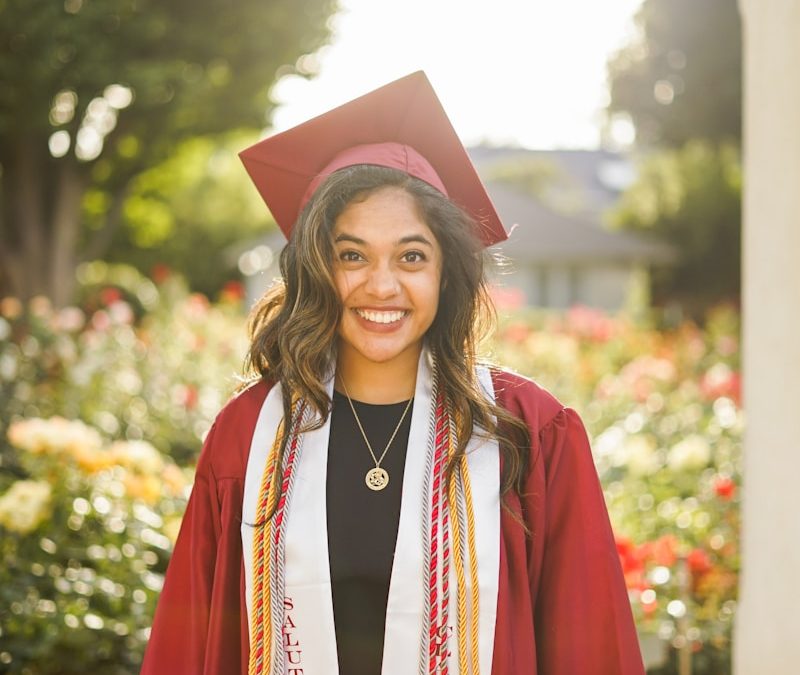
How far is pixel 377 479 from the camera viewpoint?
6.77ft

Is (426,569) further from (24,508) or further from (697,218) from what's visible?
(697,218)

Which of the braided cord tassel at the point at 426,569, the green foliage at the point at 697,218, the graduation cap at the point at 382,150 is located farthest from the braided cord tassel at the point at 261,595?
the green foliage at the point at 697,218

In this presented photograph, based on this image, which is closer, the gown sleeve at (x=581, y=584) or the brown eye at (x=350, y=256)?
the gown sleeve at (x=581, y=584)

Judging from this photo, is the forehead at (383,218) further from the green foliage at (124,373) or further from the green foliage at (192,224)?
the green foliage at (192,224)

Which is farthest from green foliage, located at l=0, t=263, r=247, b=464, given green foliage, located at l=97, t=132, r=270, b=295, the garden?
green foliage, located at l=97, t=132, r=270, b=295

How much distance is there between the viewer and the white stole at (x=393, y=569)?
194 centimetres

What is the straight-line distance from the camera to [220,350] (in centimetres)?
905

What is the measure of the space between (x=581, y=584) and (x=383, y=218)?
81 centimetres

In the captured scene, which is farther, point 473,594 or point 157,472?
point 157,472

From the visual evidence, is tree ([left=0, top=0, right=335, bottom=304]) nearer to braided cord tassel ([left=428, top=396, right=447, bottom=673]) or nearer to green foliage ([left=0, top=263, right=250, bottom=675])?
green foliage ([left=0, top=263, right=250, bottom=675])

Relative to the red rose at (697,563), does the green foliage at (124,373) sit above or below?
above

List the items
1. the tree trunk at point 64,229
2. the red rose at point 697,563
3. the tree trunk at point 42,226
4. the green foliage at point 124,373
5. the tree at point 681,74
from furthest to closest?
the tree at point 681,74
the tree trunk at point 64,229
the tree trunk at point 42,226
the green foliage at point 124,373
the red rose at point 697,563

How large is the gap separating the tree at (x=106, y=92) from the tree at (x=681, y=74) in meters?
12.2

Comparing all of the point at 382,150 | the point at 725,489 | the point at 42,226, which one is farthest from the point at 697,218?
the point at 382,150
